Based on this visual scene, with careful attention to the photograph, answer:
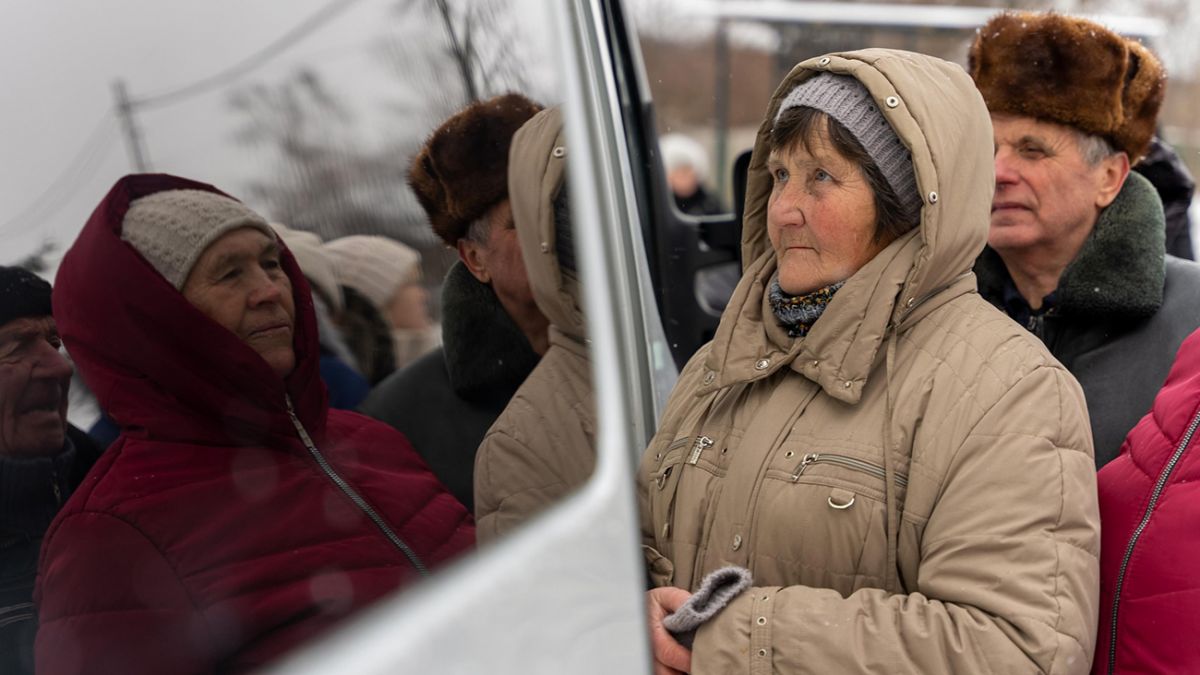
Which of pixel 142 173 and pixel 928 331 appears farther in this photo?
pixel 928 331

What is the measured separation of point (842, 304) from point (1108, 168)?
109 cm

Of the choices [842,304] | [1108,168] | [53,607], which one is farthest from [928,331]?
[53,607]

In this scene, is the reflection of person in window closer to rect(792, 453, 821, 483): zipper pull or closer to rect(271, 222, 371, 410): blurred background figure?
rect(792, 453, 821, 483): zipper pull

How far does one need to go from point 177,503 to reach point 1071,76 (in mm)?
2102

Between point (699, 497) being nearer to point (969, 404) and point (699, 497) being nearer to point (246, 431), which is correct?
point (969, 404)

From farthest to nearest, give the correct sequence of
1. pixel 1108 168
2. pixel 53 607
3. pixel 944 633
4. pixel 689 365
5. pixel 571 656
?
A: pixel 1108 168 < pixel 689 365 < pixel 944 633 < pixel 571 656 < pixel 53 607

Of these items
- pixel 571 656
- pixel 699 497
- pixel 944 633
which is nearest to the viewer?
pixel 571 656

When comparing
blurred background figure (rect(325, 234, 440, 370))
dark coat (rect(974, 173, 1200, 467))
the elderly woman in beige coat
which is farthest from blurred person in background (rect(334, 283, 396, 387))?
dark coat (rect(974, 173, 1200, 467))

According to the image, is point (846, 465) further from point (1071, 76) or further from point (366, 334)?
point (1071, 76)

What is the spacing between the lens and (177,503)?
986mm

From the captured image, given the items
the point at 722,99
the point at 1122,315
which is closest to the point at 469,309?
the point at 1122,315

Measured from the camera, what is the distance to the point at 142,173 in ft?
3.19

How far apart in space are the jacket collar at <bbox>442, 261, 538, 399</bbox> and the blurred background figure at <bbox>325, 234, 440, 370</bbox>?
0.04m

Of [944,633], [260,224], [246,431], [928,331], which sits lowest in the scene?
[944,633]
